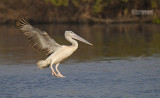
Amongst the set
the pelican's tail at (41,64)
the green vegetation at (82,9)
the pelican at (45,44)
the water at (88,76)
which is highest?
the pelican at (45,44)

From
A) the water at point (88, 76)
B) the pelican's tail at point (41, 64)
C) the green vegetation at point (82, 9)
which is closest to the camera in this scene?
the water at point (88, 76)

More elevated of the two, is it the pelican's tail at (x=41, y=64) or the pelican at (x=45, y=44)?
the pelican at (x=45, y=44)

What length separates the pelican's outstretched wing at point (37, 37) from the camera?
9984mm

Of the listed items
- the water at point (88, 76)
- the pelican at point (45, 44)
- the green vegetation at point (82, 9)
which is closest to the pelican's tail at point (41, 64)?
the pelican at point (45, 44)

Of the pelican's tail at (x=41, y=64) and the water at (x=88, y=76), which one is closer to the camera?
the water at (x=88, y=76)

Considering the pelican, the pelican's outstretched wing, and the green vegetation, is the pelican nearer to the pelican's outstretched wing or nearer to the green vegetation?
the pelican's outstretched wing

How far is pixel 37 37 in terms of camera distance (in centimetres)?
1016

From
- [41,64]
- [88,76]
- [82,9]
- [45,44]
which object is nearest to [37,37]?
[45,44]

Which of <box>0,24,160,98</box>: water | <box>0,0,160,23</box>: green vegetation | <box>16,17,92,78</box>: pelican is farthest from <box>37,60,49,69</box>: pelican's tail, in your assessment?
<box>0,0,160,23</box>: green vegetation

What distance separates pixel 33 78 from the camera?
10.4m

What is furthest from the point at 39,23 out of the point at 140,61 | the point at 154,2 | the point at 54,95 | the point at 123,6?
the point at 54,95

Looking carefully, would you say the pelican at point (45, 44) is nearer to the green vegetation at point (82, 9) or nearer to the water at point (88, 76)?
the water at point (88, 76)

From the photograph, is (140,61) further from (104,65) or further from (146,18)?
(146,18)

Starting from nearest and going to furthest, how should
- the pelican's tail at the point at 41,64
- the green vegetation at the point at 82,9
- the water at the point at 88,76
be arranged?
the water at the point at 88,76
the pelican's tail at the point at 41,64
the green vegetation at the point at 82,9
